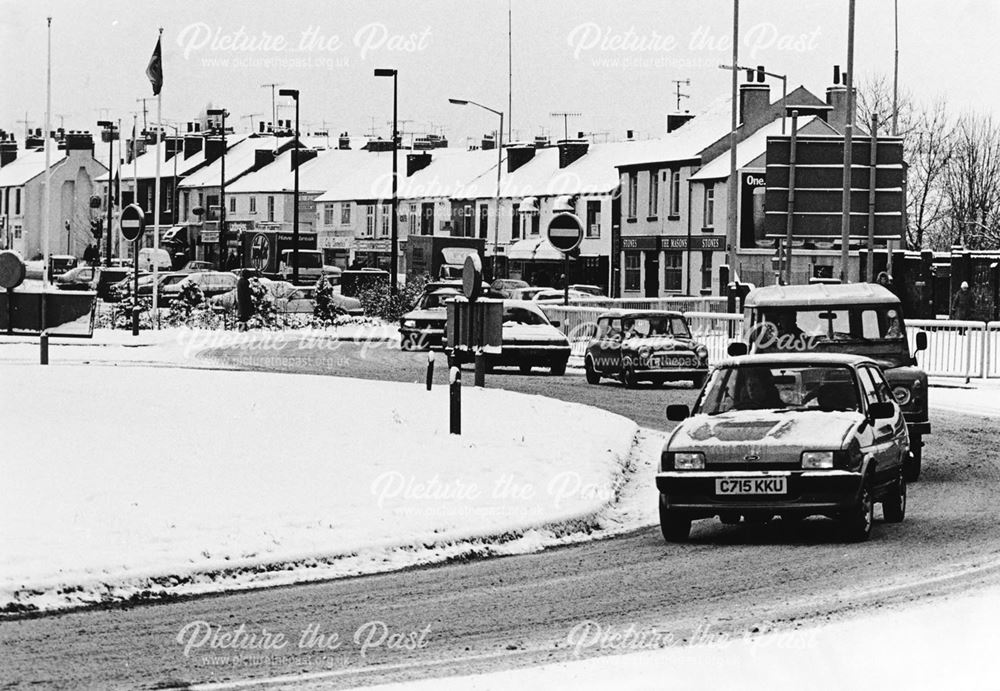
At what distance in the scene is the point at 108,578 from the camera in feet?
37.3

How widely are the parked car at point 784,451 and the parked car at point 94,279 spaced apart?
51.0 metres

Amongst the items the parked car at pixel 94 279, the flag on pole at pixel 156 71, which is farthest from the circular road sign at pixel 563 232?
the parked car at pixel 94 279

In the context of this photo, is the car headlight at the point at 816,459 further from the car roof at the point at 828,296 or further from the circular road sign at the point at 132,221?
the circular road sign at the point at 132,221

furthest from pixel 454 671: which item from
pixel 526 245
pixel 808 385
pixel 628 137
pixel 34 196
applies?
pixel 34 196

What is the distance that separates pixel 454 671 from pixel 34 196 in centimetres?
11890

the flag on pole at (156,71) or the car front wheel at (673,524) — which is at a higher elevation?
the flag on pole at (156,71)

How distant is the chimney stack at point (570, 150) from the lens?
90938 mm

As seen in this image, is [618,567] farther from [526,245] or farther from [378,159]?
[378,159]

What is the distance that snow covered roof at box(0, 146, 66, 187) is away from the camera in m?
123

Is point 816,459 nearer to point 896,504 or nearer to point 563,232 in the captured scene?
point 896,504

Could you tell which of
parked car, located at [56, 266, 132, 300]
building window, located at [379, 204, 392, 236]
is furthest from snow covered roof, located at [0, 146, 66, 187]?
parked car, located at [56, 266, 132, 300]

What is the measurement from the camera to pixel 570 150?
299 feet

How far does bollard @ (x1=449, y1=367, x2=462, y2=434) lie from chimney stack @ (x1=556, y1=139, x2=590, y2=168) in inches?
2866

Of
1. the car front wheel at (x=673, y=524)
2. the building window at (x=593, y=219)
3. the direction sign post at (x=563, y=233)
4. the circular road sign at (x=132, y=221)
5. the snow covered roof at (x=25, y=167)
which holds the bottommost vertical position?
the car front wheel at (x=673, y=524)
